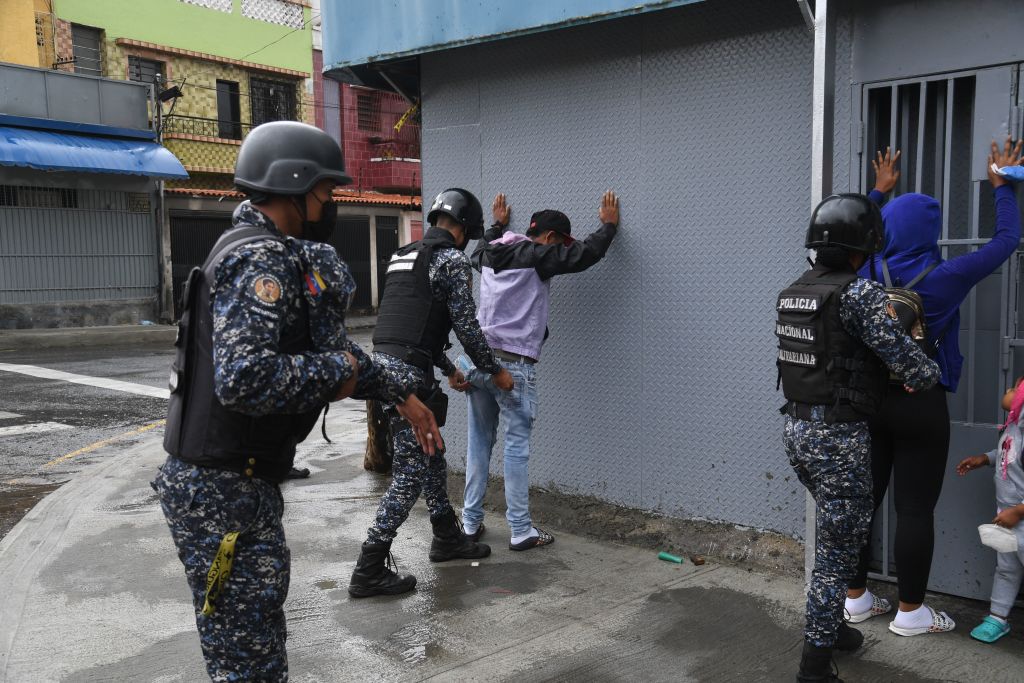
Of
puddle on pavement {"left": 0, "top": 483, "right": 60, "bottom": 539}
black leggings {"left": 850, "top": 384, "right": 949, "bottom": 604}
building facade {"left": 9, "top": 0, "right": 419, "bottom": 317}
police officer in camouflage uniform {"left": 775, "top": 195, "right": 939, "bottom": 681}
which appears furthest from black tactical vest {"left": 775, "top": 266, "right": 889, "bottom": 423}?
building facade {"left": 9, "top": 0, "right": 419, "bottom": 317}

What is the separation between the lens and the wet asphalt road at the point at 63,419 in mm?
6988

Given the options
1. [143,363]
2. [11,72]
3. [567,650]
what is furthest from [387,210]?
[567,650]

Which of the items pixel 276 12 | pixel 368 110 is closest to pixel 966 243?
pixel 276 12

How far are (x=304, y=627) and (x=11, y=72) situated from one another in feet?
57.7

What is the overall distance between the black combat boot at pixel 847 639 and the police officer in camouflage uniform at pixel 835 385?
0.29m

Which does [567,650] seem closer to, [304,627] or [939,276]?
[304,627]

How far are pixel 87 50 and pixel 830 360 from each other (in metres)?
21.8

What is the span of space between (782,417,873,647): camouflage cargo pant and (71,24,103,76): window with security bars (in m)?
21.5

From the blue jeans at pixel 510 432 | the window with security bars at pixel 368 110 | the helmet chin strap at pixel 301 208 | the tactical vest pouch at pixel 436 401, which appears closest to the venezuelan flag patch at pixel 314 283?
the helmet chin strap at pixel 301 208

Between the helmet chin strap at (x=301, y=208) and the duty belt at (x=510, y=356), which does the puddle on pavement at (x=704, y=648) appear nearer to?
the duty belt at (x=510, y=356)

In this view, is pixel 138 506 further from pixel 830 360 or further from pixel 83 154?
pixel 83 154

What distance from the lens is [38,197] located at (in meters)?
18.5

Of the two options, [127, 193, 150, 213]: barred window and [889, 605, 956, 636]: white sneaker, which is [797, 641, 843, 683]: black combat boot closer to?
[889, 605, 956, 636]: white sneaker

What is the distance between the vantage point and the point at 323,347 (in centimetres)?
249
